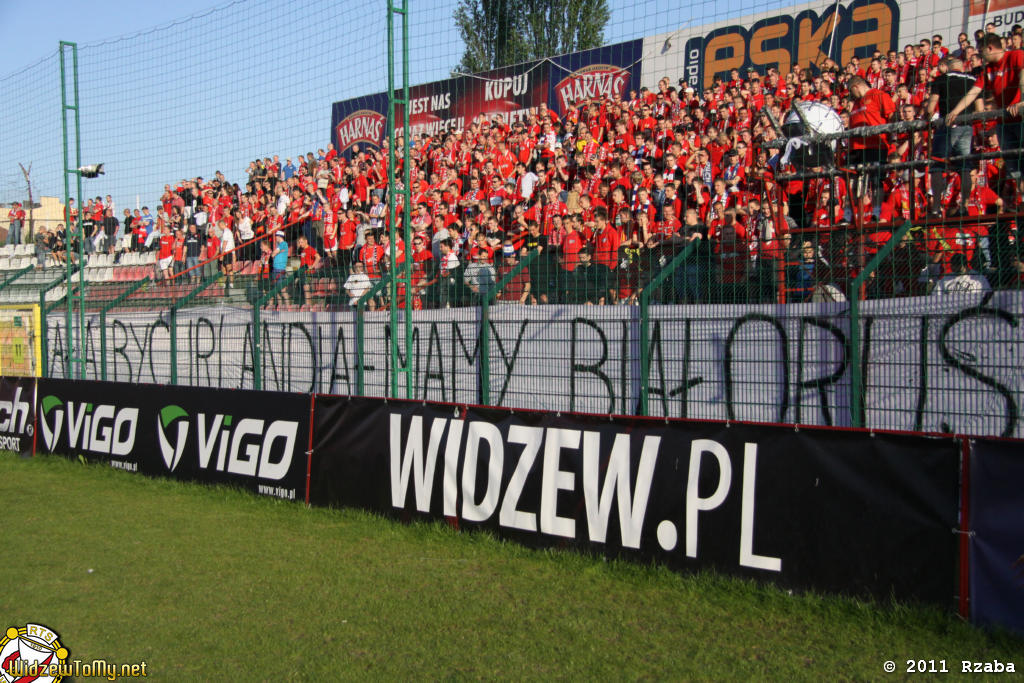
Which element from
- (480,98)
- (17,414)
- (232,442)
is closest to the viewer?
(232,442)

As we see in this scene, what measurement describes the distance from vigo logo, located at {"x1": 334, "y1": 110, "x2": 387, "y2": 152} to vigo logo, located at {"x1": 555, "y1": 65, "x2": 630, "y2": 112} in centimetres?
702

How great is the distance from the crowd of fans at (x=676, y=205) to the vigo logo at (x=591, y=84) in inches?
77.5

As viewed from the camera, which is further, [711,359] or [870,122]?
[870,122]

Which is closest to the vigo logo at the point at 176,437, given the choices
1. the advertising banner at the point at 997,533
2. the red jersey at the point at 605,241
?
the red jersey at the point at 605,241

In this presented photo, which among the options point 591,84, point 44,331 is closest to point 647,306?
point 591,84

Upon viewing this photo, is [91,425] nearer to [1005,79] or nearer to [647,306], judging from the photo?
[647,306]

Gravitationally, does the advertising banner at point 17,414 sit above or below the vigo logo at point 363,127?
below

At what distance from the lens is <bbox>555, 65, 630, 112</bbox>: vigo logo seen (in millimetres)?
16188

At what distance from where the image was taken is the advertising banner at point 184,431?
892cm

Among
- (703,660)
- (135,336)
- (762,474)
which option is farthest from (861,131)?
(135,336)

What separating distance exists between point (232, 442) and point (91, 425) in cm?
296

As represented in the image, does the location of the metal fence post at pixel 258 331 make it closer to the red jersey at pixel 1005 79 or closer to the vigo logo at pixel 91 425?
the vigo logo at pixel 91 425

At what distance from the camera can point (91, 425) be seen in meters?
11.2

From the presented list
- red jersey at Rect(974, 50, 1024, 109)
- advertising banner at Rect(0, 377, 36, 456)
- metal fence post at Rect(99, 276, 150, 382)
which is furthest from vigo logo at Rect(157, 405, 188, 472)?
red jersey at Rect(974, 50, 1024, 109)
